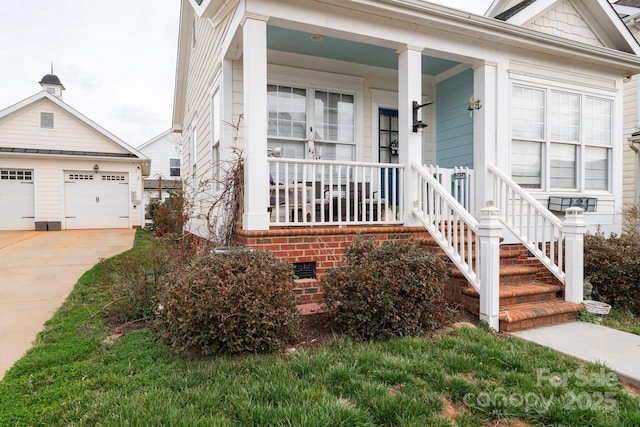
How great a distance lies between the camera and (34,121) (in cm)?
1382

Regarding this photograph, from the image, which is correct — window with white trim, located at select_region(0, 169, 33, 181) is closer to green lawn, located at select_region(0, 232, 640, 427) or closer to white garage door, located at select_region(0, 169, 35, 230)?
white garage door, located at select_region(0, 169, 35, 230)

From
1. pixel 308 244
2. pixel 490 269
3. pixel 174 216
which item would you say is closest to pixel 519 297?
pixel 490 269

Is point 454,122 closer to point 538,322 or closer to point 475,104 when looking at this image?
point 475,104

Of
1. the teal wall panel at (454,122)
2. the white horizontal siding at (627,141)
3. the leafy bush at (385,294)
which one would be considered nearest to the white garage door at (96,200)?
the teal wall panel at (454,122)

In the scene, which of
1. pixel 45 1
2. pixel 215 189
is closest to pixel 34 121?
pixel 45 1

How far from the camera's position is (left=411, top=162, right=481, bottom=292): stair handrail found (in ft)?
13.0

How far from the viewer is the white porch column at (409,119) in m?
5.07

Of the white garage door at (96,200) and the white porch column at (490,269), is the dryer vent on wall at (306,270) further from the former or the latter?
the white garage door at (96,200)

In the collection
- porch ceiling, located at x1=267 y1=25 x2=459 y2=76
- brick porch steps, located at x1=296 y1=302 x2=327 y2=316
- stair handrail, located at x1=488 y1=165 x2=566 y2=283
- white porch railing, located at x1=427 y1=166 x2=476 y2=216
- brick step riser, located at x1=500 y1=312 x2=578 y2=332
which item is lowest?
brick step riser, located at x1=500 y1=312 x2=578 y2=332

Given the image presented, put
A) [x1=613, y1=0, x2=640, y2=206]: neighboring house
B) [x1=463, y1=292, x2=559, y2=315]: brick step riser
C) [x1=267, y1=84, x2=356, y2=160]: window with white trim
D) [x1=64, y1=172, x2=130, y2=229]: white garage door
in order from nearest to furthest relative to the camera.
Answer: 1. [x1=463, y1=292, x2=559, y2=315]: brick step riser
2. [x1=267, y1=84, x2=356, y2=160]: window with white trim
3. [x1=613, y1=0, x2=640, y2=206]: neighboring house
4. [x1=64, y1=172, x2=130, y2=229]: white garage door

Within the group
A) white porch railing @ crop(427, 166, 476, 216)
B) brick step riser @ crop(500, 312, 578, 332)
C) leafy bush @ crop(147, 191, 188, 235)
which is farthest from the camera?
leafy bush @ crop(147, 191, 188, 235)

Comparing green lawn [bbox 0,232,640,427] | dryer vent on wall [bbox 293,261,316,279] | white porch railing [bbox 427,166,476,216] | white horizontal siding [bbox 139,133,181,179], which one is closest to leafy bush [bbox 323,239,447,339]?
green lawn [bbox 0,232,640,427]

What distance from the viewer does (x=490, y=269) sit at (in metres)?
3.70

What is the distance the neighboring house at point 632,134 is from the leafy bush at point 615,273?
6396 millimetres
